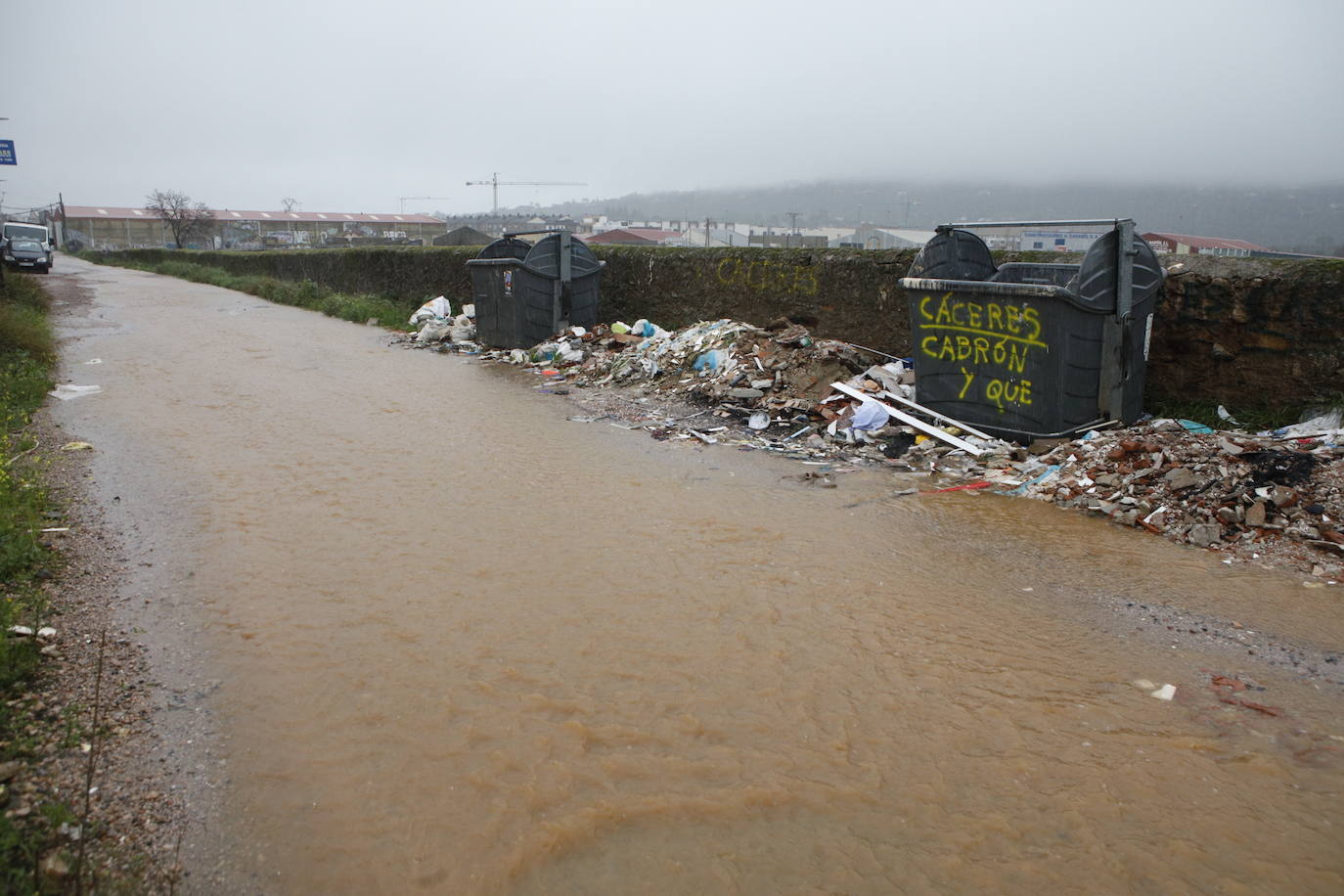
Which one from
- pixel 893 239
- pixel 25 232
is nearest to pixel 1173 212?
pixel 893 239

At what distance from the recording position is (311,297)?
22297 millimetres

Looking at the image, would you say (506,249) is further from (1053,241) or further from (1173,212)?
(1173,212)

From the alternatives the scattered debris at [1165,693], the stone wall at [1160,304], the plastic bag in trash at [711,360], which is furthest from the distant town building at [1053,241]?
the scattered debris at [1165,693]

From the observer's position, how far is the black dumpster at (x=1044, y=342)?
20.0 ft

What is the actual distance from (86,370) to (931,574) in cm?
1109

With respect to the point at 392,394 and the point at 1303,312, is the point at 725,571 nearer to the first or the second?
the point at 1303,312

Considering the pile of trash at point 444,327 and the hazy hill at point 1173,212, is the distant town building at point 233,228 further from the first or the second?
the pile of trash at point 444,327

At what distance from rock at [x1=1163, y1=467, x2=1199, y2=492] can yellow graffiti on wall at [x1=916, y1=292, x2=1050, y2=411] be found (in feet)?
4.42

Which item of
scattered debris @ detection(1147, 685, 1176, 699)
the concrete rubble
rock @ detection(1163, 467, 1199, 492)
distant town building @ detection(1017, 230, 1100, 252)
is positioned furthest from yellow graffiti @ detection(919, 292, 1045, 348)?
scattered debris @ detection(1147, 685, 1176, 699)

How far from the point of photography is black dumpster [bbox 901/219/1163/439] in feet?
20.0

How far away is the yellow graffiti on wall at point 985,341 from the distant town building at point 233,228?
65.3m

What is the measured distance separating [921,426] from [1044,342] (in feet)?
3.90

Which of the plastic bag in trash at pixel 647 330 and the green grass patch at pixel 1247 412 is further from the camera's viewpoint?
the plastic bag in trash at pixel 647 330

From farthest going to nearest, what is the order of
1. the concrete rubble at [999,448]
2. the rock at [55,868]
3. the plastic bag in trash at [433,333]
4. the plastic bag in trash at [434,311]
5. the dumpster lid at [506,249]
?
1. the plastic bag in trash at [434,311]
2. the plastic bag in trash at [433,333]
3. the dumpster lid at [506,249]
4. the concrete rubble at [999,448]
5. the rock at [55,868]
